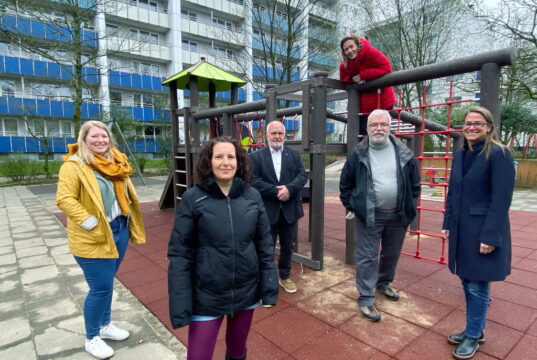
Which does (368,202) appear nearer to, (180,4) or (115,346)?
(115,346)

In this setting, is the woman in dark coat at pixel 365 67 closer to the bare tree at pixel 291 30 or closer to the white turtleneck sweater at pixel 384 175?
the white turtleneck sweater at pixel 384 175

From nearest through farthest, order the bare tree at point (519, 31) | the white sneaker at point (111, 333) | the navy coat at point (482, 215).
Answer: the navy coat at point (482, 215) → the white sneaker at point (111, 333) → the bare tree at point (519, 31)

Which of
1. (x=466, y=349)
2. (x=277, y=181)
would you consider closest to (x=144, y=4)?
(x=277, y=181)

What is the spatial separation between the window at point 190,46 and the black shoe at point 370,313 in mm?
27969

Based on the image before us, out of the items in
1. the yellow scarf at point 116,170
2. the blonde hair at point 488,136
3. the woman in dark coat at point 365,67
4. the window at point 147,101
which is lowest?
the yellow scarf at point 116,170

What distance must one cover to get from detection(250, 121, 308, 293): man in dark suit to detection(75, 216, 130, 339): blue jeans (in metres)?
1.24

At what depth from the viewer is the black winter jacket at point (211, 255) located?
158 cm

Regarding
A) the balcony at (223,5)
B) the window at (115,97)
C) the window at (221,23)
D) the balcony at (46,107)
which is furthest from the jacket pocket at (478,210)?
the window at (221,23)

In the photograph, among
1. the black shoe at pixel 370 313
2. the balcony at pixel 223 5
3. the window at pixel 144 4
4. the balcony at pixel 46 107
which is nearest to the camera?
the black shoe at pixel 370 313

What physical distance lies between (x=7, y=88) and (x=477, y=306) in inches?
1130

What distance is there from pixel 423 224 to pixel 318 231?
3.30 meters

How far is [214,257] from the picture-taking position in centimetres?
161

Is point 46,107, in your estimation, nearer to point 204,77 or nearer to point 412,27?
point 204,77

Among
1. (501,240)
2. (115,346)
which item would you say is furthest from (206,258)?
(501,240)
